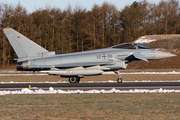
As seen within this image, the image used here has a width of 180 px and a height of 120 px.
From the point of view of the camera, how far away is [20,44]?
70.7 feet

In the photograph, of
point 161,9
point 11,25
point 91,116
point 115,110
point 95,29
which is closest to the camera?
point 91,116

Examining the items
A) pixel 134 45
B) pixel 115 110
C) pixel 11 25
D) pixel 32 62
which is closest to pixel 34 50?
pixel 32 62

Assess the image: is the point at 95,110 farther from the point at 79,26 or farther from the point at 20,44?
the point at 79,26

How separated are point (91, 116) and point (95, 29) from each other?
56458 millimetres

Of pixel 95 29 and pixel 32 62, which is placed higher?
pixel 95 29

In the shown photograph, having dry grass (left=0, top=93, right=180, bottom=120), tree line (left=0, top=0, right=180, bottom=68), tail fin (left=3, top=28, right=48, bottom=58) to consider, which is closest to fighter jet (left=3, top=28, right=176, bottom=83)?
tail fin (left=3, top=28, right=48, bottom=58)

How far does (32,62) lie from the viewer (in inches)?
846

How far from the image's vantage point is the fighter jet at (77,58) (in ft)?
69.2

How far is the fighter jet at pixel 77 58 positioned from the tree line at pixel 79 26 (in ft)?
117

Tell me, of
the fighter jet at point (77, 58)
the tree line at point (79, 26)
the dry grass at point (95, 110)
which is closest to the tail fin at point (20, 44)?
the fighter jet at point (77, 58)

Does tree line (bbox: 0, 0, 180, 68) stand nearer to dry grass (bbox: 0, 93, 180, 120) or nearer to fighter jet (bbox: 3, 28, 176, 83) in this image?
fighter jet (bbox: 3, 28, 176, 83)

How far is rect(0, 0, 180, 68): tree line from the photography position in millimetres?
58031

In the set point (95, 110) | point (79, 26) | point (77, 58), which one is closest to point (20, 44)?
point (77, 58)

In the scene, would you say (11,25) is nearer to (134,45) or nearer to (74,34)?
(74,34)
